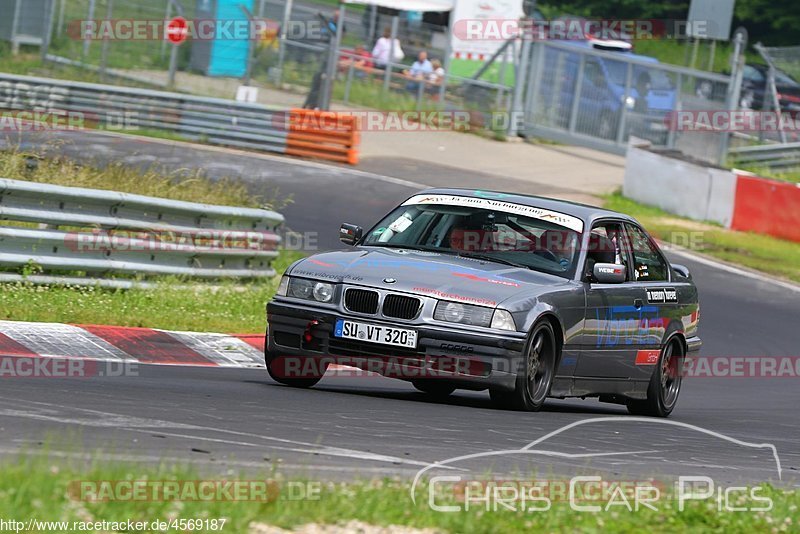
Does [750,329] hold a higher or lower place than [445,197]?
lower

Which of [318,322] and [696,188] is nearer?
[318,322]

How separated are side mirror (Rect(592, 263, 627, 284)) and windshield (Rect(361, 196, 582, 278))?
18 centimetres

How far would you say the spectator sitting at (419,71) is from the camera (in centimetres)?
3275

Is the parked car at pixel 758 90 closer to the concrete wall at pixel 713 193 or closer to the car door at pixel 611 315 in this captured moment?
the concrete wall at pixel 713 193

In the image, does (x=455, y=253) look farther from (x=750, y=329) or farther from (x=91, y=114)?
(x=91, y=114)

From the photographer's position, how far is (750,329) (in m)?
16.8

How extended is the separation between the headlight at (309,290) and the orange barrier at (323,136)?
57.5 ft

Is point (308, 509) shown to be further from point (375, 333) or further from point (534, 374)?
point (534, 374)

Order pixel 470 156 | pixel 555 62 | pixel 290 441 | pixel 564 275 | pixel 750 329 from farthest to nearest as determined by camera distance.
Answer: pixel 555 62
pixel 470 156
pixel 750 329
pixel 564 275
pixel 290 441

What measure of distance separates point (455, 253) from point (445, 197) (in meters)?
0.61

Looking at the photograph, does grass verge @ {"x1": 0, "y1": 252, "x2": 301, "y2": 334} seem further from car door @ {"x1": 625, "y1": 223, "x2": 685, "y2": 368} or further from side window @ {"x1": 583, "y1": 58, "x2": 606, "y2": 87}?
side window @ {"x1": 583, "y1": 58, "x2": 606, "y2": 87}

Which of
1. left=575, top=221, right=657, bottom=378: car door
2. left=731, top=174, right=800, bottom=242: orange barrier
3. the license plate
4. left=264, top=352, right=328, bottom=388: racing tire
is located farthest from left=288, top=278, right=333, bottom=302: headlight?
left=731, top=174, right=800, bottom=242: orange barrier

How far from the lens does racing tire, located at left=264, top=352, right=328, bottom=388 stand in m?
9.20

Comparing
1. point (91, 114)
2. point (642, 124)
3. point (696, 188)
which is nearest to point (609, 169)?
point (642, 124)
